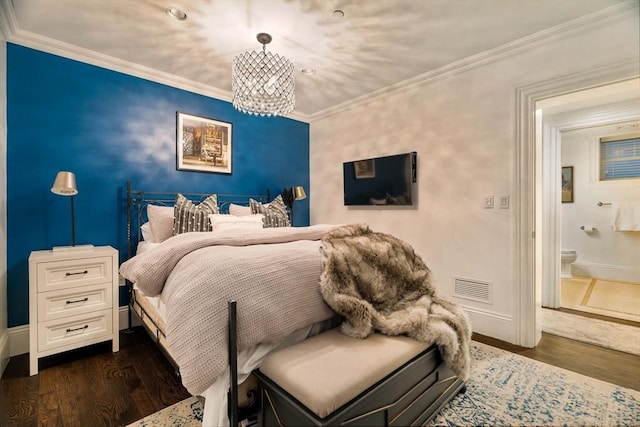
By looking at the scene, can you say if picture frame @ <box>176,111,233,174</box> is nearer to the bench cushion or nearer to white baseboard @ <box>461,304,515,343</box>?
the bench cushion

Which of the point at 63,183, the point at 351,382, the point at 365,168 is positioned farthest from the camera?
the point at 365,168

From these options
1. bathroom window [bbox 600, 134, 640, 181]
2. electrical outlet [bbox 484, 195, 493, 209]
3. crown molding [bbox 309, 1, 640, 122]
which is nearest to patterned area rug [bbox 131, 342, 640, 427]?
electrical outlet [bbox 484, 195, 493, 209]

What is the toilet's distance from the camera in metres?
4.16

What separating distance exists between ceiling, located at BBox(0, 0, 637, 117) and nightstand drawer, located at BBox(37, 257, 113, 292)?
179cm

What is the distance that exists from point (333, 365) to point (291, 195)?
9.45 feet

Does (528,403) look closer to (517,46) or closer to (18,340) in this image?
(517,46)

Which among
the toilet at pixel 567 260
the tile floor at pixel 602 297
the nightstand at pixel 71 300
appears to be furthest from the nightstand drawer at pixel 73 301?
the toilet at pixel 567 260

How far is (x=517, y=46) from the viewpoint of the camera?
238 centimetres

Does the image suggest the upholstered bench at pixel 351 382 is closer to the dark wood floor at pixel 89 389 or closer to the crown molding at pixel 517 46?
the dark wood floor at pixel 89 389

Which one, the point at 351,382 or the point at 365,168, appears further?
the point at 365,168

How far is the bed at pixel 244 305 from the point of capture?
3.86 ft

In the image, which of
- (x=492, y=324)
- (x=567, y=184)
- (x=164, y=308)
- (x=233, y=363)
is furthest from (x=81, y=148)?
(x=567, y=184)

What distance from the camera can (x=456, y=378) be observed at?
5.45 feet

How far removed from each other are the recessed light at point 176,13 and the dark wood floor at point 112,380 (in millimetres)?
2515
